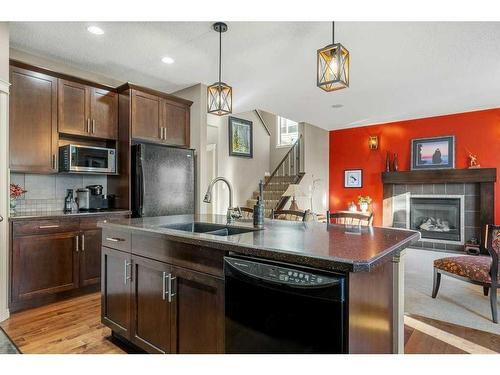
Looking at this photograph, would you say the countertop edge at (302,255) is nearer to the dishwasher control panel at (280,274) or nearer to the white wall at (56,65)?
the dishwasher control panel at (280,274)

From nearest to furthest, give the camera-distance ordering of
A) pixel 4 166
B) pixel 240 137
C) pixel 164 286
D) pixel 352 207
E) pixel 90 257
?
1. pixel 164 286
2. pixel 4 166
3. pixel 90 257
4. pixel 352 207
5. pixel 240 137

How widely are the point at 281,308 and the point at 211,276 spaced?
1.49 ft

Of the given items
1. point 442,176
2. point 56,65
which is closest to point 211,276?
point 56,65

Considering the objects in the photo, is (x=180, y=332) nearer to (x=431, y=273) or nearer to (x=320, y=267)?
(x=320, y=267)

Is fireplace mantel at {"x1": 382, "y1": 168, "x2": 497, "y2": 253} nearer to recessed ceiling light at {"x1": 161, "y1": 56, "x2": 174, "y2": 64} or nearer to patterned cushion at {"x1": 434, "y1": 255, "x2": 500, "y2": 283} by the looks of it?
patterned cushion at {"x1": 434, "y1": 255, "x2": 500, "y2": 283}

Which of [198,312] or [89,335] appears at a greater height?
[198,312]

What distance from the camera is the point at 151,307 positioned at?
75.9 inches

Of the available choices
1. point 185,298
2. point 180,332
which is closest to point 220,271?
point 185,298

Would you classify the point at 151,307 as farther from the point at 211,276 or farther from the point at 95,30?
the point at 95,30

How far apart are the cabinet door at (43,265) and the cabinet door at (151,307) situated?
154 cm

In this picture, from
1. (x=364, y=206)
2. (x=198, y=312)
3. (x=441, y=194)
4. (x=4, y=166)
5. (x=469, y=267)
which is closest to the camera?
(x=198, y=312)

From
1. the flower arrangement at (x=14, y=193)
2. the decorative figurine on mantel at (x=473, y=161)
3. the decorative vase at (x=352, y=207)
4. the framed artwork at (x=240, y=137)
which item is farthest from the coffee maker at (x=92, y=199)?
the decorative figurine on mantel at (x=473, y=161)

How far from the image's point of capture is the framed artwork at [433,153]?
577 centimetres
